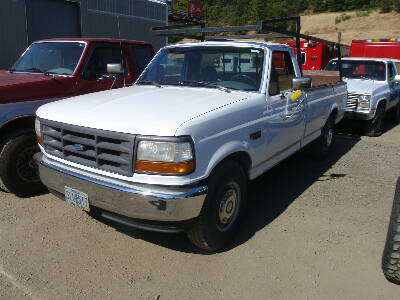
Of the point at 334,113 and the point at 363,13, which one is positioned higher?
the point at 363,13

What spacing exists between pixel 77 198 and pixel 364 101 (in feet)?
21.6

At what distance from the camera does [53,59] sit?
212 inches

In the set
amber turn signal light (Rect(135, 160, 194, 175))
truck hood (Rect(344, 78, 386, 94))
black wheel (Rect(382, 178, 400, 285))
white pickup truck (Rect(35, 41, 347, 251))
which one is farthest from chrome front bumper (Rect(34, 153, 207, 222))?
truck hood (Rect(344, 78, 386, 94))

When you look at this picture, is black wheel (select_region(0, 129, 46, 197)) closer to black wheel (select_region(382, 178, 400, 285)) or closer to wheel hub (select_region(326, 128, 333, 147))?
black wheel (select_region(382, 178, 400, 285))

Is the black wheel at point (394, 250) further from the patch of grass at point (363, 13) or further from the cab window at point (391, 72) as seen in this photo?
the patch of grass at point (363, 13)

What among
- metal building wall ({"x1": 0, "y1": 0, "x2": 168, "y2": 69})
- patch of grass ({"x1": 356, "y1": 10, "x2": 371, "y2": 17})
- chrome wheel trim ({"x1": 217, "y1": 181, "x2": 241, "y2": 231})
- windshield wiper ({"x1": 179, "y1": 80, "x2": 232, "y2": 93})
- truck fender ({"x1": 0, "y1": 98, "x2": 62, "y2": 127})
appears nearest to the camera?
chrome wheel trim ({"x1": 217, "y1": 181, "x2": 241, "y2": 231})

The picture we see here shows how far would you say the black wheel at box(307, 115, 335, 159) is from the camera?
6.02m

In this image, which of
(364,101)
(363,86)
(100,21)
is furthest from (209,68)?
(100,21)

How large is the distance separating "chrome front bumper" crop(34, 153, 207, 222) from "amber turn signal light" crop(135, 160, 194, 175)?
0.40 ft

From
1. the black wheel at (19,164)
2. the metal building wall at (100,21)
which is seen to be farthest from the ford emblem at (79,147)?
the metal building wall at (100,21)

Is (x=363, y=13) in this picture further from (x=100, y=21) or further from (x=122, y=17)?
(x=100, y=21)

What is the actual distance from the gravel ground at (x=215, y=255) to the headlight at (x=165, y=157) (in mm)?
943

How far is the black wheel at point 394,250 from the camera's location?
2783 millimetres

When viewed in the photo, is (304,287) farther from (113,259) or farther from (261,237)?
(113,259)
